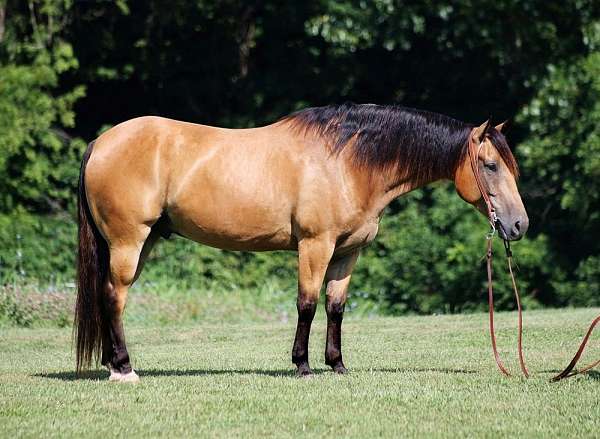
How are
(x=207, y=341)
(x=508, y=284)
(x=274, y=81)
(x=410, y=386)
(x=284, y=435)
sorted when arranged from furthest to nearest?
(x=274, y=81) < (x=508, y=284) < (x=207, y=341) < (x=410, y=386) < (x=284, y=435)

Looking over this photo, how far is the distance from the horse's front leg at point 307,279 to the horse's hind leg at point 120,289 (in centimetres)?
117

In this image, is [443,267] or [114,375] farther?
[443,267]

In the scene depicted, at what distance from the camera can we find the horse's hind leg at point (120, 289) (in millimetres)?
8000

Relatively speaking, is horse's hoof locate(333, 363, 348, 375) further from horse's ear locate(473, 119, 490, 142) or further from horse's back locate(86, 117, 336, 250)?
horse's ear locate(473, 119, 490, 142)

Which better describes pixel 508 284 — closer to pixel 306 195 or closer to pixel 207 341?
→ pixel 207 341

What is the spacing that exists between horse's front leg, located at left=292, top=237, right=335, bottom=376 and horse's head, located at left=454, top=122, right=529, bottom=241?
3.91 feet

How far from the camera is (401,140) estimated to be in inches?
319

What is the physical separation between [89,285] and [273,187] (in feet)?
5.08

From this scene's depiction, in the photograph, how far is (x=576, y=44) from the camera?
17.6 meters

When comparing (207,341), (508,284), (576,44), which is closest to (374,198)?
(207,341)

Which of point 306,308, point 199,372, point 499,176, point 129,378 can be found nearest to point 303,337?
point 306,308

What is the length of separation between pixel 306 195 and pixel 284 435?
7.71ft

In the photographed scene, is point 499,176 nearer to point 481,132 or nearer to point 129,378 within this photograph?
point 481,132

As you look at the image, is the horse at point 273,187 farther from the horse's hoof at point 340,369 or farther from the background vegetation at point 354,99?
the background vegetation at point 354,99
